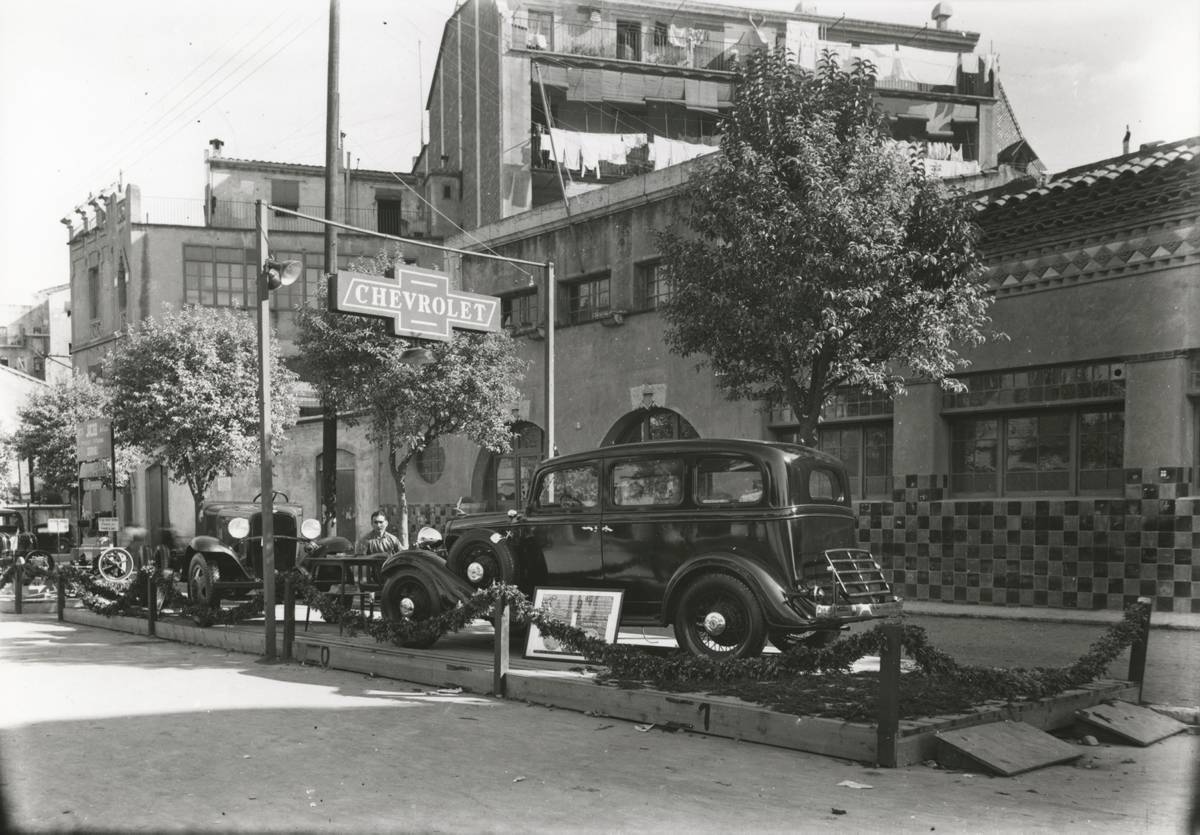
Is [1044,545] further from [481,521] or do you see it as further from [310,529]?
[310,529]

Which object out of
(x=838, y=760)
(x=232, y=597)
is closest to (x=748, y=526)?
(x=838, y=760)

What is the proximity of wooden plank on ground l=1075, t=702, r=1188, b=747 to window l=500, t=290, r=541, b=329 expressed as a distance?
1580 centimetres

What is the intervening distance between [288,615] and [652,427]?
9.56 meters

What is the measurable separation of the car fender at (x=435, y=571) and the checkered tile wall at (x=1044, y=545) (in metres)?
6.62

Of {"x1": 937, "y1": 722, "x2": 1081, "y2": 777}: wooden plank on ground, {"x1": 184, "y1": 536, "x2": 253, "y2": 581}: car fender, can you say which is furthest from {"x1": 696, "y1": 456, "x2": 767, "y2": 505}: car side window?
{"x1": 184, "y1": 536, "x2": 253, "y2": 581}: car fender

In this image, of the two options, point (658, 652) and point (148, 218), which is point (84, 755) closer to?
point (658, 652)

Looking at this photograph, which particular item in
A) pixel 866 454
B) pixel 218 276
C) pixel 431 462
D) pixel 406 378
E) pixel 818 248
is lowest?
pixel 431 462

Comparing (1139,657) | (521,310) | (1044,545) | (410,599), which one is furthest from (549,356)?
(521,310)

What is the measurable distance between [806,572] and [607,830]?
13.6 ft

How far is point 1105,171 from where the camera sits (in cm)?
1212

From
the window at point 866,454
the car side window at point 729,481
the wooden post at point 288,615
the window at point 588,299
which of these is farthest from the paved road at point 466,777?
the window at point 588,299

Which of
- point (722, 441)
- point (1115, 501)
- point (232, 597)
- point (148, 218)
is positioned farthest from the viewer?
point (148, 218)

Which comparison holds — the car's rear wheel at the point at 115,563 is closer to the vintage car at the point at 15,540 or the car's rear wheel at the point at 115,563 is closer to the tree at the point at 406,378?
the tree at the point at 406,378

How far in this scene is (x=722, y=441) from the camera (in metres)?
9.12
